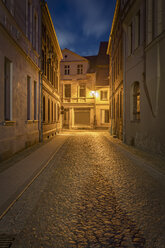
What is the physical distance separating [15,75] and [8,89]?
93 cm

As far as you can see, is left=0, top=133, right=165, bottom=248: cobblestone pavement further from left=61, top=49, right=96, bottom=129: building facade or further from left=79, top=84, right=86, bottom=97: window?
left=79, top=84, right=86, bottom=97: window

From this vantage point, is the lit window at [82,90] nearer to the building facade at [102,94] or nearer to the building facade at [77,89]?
the building facade at [77,89]

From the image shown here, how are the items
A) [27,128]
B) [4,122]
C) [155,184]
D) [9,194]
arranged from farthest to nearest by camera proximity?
[27,128], [4,122], [155,184], [9,194]

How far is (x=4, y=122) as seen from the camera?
26.2 ft

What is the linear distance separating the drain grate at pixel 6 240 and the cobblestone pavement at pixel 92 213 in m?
0.07

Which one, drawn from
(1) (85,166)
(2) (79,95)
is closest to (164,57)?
(1) (85,166)

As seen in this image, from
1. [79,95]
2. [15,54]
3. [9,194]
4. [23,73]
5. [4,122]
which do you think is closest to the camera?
[9,194]

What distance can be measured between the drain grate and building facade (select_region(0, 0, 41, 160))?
17.6ft

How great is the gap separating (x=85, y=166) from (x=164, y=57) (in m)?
5.25

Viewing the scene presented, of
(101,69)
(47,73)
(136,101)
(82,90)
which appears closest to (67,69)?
(82,90)

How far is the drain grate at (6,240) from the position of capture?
2.46 metres

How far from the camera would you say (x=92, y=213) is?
3312 mm

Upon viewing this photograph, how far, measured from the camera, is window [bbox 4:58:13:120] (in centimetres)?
862

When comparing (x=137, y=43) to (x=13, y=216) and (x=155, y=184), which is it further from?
(x=13, y=216)
